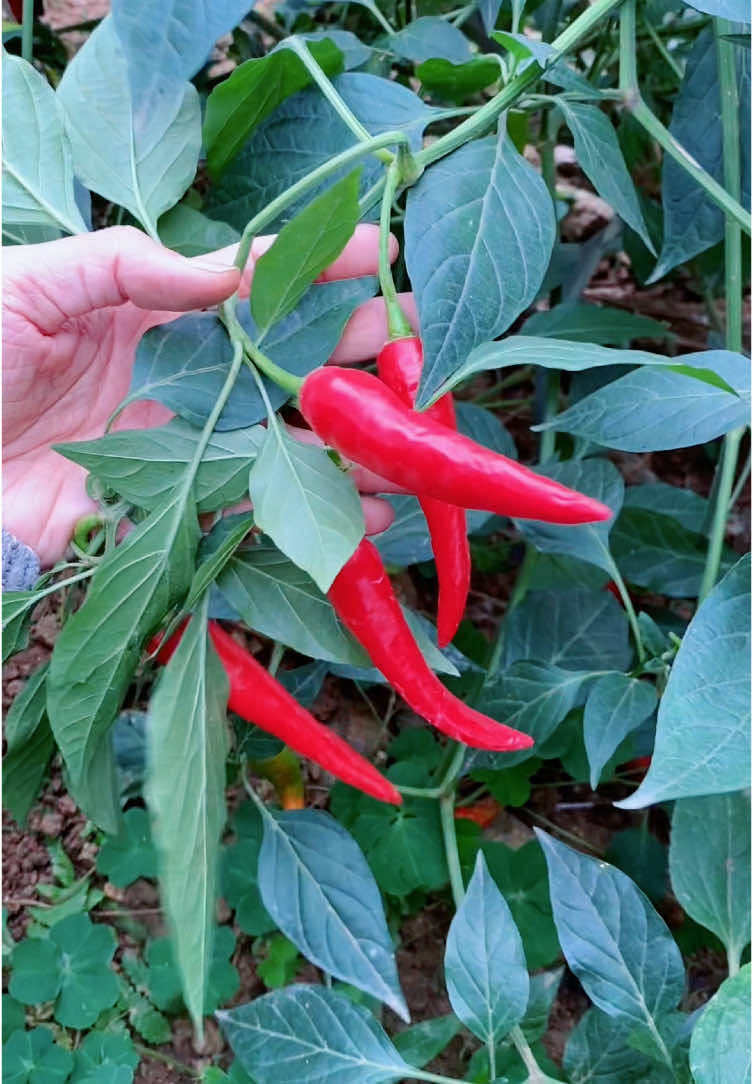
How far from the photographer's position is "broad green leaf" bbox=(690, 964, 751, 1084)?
61 centimetres

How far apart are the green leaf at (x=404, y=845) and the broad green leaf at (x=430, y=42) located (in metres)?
0.76

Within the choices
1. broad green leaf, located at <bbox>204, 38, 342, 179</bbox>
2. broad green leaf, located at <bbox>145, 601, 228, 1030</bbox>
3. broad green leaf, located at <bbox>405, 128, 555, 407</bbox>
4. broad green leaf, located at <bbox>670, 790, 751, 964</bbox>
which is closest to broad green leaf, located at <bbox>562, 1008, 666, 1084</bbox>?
broad green leaf, located at <bbox>670, 790, 751, 964</bbox>

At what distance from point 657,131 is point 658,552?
0.50 metres

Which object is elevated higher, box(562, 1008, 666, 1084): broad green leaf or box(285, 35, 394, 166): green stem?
box(285, 35, 394, 166): green stem

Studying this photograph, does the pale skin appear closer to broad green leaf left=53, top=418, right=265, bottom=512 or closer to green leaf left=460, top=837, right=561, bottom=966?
broad green leaf left=53, top=418, right=265, bottom=512

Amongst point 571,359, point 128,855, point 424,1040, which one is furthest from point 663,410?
point 128,855

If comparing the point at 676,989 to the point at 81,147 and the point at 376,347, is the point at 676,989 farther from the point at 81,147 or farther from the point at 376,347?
the point at 81,147

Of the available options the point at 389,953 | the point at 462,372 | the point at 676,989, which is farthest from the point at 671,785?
the point at 389,953

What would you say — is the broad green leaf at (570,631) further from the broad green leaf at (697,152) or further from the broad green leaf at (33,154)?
the broad green leaf at (33,154)

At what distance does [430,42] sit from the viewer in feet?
2.87

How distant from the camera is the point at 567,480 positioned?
984 millimetres

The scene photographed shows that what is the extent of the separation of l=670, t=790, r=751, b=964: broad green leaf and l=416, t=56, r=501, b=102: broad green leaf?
2.00 ft

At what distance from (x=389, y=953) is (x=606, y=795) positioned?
49 cm

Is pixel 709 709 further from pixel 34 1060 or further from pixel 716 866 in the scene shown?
pixel 34 1060
